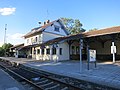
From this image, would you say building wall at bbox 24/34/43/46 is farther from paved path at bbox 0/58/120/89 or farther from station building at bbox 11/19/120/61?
paved path at bbox 0/58/120/89

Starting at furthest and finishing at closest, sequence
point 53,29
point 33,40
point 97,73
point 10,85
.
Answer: point 33,40 < point 53,29 < point 97,73 < point 10,85

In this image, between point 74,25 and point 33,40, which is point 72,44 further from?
point 74,25

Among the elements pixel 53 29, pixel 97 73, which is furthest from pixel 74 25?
pixel 97 73

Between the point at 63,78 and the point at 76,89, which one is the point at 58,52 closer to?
the point at 63,78

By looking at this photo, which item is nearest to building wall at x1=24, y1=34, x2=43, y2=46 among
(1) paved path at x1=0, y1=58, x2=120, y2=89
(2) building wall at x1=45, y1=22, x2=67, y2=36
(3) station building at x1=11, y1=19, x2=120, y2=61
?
(3) station building at x1=11, y1=19, x2=120, y2=61

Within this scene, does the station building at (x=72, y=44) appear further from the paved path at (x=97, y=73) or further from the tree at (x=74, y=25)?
the tree at (x=74, y=25)

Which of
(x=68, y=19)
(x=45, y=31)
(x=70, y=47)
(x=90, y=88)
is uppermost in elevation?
(x=68, y=19)

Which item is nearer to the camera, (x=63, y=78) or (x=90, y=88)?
(x=90, y=88)

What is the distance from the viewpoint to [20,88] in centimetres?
928

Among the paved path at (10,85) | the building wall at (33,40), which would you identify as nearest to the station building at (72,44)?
the building wall at (33,40)

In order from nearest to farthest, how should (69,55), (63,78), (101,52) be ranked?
(63,78) → (101,52) → (69,55)

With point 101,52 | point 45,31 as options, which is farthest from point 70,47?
point 45,31

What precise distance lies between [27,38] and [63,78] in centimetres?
3714

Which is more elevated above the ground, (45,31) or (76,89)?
(45,31)
